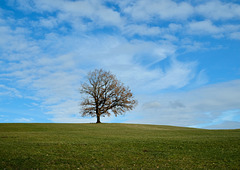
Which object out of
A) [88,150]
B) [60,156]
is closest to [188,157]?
[88,150]

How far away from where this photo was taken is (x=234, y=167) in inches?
510

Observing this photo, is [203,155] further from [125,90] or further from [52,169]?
[125,90]

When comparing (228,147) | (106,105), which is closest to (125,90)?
(106,105)

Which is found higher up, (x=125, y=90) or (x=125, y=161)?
(x=125, y=90)

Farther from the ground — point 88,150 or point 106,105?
point 106,105

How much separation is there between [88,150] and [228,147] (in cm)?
1119

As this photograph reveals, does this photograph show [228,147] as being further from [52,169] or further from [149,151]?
[52,169]

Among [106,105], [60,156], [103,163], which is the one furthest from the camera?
[106,105]

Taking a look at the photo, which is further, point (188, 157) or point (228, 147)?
point (228, 147)

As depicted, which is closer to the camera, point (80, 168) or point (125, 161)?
point (80, 168)

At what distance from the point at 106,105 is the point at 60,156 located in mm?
43647

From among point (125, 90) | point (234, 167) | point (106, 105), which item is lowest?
point (234, 167)

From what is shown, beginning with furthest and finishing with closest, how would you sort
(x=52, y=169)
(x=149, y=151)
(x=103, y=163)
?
(x=149, y=151)
(x=103, y=163)
(x=52, y=169)

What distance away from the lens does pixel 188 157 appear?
15031mm
